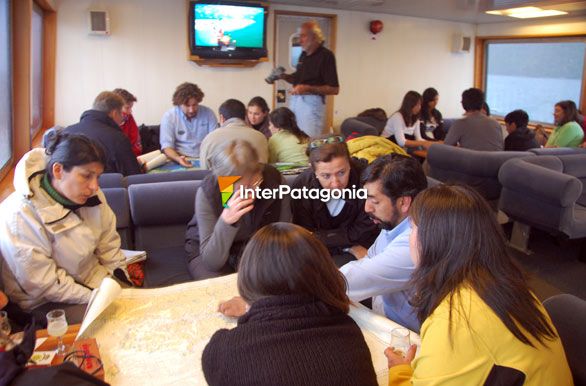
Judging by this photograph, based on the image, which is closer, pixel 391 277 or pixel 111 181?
pixel 391 277

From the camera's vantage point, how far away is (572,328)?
4.43 feet

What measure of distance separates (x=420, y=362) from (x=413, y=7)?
617cm

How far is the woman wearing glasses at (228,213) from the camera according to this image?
2.19 metres

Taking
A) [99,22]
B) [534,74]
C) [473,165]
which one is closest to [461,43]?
[534,74]

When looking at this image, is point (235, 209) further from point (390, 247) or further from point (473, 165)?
point (473, 165)

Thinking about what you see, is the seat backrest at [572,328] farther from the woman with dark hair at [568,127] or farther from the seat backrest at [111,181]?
the woman with dark hair at [568,127]

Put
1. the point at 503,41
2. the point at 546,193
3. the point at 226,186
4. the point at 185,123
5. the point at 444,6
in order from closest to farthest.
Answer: the point at 226,186 < the point at 546,193 < the point at 185,123 < the point at 444,6 < the point at 503,41

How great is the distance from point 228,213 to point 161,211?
2.81 ft

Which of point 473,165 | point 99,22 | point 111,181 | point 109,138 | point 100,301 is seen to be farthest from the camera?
point 99,22

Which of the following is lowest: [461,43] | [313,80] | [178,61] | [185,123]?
[185,123]

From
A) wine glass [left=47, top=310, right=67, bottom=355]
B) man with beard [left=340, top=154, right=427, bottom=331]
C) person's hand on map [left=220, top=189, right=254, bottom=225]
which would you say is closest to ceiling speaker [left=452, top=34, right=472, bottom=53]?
man with beard [left=340, top=154, right=427, bottom=331]

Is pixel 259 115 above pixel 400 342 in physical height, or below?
above

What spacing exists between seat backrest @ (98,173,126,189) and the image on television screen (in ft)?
10.9

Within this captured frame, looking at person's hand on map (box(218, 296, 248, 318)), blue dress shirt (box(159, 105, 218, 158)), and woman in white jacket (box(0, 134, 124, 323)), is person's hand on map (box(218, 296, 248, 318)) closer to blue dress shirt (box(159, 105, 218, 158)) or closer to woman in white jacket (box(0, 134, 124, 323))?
woman in white jacket (box(0, 134, 124, 323))
